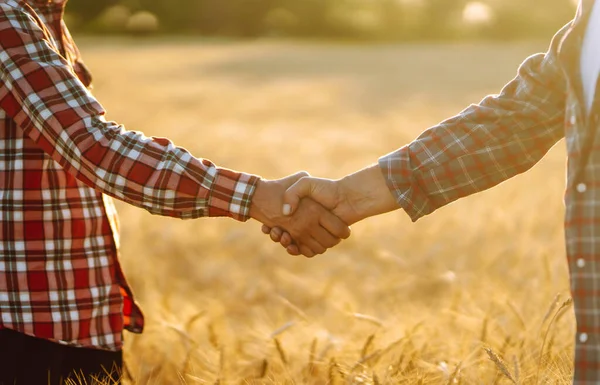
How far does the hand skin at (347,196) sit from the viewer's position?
2031mm

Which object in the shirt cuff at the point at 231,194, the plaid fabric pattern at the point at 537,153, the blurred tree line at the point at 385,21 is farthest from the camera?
the blurred tree line at the point at 385,21

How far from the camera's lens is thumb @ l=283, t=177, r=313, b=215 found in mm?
2051

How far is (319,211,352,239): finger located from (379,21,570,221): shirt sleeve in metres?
0.24

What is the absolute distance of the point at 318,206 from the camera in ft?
7.02

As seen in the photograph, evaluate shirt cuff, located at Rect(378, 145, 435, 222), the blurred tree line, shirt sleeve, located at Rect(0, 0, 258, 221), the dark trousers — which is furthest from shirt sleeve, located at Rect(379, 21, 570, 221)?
the blurred tree line

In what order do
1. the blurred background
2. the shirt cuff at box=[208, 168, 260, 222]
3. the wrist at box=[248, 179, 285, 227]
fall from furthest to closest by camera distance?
the blurred background
the wrist at box=[248, 179, 285, 227]
the shirt cuff at box=[208, 168, 260, 222]

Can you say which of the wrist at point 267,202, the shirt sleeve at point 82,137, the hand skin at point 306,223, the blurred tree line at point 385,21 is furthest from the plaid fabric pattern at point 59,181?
the blurred tree line at point 385,21

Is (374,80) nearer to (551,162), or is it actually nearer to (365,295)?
(551,162)

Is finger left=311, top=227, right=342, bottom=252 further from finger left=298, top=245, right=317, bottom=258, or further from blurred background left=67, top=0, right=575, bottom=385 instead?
blurred background left=67, top=0, right=575, bottom=385

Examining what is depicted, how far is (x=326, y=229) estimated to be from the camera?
2.15 meters

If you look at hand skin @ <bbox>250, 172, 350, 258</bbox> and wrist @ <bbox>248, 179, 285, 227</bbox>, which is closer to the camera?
wrist @ <bbox>248, 179, 285, 227</bbox>

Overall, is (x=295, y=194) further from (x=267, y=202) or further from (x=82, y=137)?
(x=82, y=137)

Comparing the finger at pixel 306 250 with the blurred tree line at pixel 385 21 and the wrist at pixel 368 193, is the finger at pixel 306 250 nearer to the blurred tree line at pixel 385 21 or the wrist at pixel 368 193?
the wrist at pixel 368 193

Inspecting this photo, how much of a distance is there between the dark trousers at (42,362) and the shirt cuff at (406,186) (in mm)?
777
